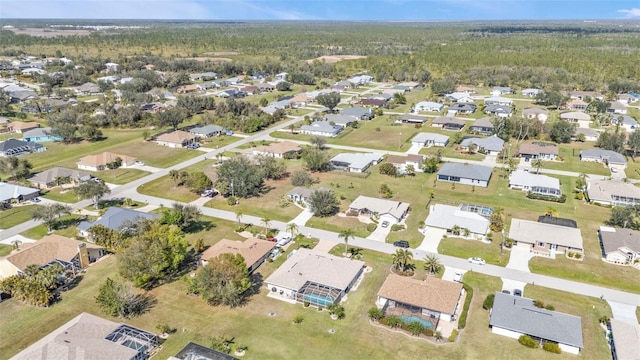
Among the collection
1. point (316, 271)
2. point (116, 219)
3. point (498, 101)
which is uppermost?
point (498, 101)

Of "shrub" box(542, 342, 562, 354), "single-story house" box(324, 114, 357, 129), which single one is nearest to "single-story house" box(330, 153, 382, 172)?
"single-story house" box(324, 114, 357, 129)

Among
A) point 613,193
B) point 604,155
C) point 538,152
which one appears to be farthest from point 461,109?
point 613,193

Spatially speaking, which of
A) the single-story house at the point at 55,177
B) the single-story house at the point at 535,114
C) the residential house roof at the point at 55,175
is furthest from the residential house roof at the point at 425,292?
the single-story house at the point at 535,114

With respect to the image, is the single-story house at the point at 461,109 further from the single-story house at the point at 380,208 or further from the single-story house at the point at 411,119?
the single-story house at the point at 380,208

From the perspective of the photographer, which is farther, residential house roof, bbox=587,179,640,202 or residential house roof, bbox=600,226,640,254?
residential house roof, bbox=587,179,640,202

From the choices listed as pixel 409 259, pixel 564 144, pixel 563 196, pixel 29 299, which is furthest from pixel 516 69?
pixel 29 299

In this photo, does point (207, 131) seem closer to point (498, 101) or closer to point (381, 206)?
point (381, 206)

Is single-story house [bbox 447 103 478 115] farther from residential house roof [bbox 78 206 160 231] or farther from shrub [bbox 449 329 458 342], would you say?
shrub [bbox 449 329 458 342]
